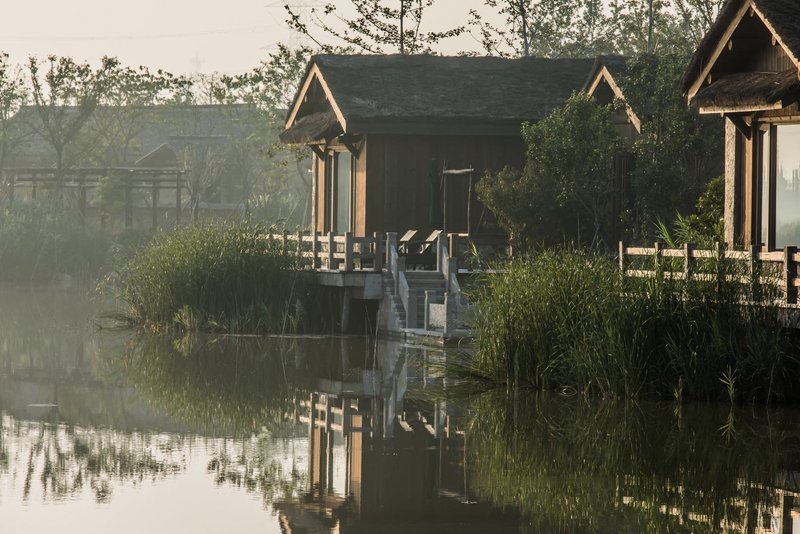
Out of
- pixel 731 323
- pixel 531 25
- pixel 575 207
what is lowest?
pixel 731 323

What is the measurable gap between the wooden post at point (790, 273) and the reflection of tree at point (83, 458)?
702cm

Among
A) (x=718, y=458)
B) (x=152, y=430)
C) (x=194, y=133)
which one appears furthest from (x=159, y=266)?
(x=194, y=133)

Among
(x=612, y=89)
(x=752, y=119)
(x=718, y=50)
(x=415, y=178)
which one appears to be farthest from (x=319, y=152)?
(x=752, y=119)

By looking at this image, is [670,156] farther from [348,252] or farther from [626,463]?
[626,463]

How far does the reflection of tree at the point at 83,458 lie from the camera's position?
12.6 meters

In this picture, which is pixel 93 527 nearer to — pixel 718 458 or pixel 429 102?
pixel 718 458

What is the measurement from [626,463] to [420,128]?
20714 mm

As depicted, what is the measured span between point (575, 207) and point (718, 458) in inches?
654

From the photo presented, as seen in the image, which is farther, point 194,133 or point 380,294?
point 194,133

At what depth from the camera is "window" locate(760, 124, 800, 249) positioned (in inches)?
845

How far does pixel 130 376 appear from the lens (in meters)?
21.3

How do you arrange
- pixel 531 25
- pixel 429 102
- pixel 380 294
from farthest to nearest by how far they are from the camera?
pixel 531 25 < pixel 429 102 < pixel 380 294

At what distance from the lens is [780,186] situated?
21.8 meters

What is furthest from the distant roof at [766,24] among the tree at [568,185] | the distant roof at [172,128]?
the distant roof at [172,128]
